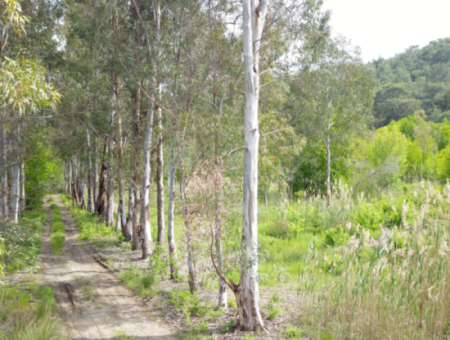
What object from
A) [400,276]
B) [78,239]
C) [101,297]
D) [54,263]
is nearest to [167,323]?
[101,297]

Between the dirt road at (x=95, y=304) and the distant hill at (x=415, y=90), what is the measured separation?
48.1m

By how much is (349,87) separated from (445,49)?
220 feet

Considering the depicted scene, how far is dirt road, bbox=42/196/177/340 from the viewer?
706cm

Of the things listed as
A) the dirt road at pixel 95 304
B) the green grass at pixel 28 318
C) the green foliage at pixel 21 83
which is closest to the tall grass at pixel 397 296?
the dirt road at pixel 95 304

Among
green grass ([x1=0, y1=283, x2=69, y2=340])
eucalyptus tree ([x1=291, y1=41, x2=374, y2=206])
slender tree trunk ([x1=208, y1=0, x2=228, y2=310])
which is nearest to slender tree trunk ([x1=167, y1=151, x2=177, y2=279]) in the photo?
slender tree trunk ([x1=208, y1=0, x2=228, y2=310])

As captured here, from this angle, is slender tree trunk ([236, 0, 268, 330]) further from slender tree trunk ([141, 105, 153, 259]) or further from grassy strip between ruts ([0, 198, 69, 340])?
slender tree trunk ([141, 105, 153, 259])

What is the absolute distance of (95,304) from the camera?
8.61 meters

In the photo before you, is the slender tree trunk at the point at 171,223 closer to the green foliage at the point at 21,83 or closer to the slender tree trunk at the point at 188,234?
the slender tree trunk at the point at 188,234

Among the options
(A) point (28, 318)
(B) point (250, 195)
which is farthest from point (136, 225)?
(B) point (250, 195)

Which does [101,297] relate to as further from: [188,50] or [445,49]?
[445,49]

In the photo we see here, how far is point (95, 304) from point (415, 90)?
64.5m

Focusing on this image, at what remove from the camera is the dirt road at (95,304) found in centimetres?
706

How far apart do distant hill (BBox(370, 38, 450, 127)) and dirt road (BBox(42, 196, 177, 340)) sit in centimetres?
4815

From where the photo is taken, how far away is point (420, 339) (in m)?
5.11
